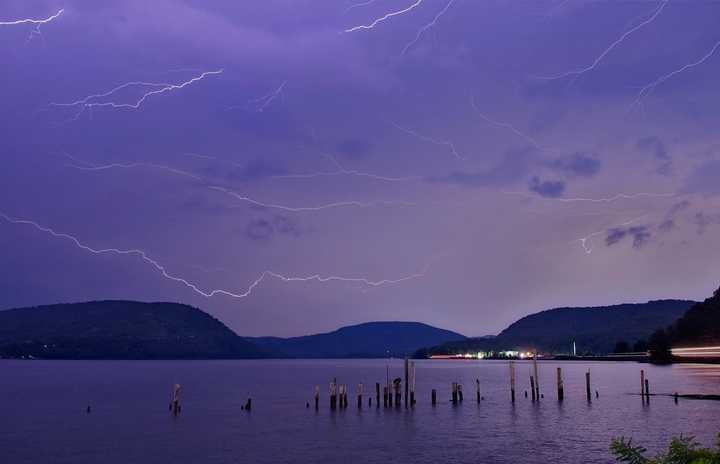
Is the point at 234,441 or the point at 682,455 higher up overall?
the point at 682,455

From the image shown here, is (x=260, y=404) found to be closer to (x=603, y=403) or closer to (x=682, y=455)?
(x=603, y=403)

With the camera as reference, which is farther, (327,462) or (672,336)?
(672,336)

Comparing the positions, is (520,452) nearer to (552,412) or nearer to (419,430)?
(419,430)

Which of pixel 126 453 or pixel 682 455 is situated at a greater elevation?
pixel 682 455

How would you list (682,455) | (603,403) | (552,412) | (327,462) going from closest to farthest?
1. (682,455)
2. (327,462)
3. (552,412)
4. (603,403)

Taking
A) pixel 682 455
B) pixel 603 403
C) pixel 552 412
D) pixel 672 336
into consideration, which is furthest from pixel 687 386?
pixel 672 336

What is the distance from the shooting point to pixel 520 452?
34750 millimetres

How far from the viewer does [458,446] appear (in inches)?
1444

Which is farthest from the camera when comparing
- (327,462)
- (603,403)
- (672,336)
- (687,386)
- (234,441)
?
(672,336)

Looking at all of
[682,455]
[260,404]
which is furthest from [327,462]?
[260,404]

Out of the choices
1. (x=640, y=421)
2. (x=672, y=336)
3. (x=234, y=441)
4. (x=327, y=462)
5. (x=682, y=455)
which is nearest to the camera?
(x=682, y=455)

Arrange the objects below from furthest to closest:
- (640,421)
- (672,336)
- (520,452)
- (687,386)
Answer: (672,336) → (687,386) → (640,421) → (520,452)

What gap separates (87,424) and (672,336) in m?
150

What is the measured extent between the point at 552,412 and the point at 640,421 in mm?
8426
